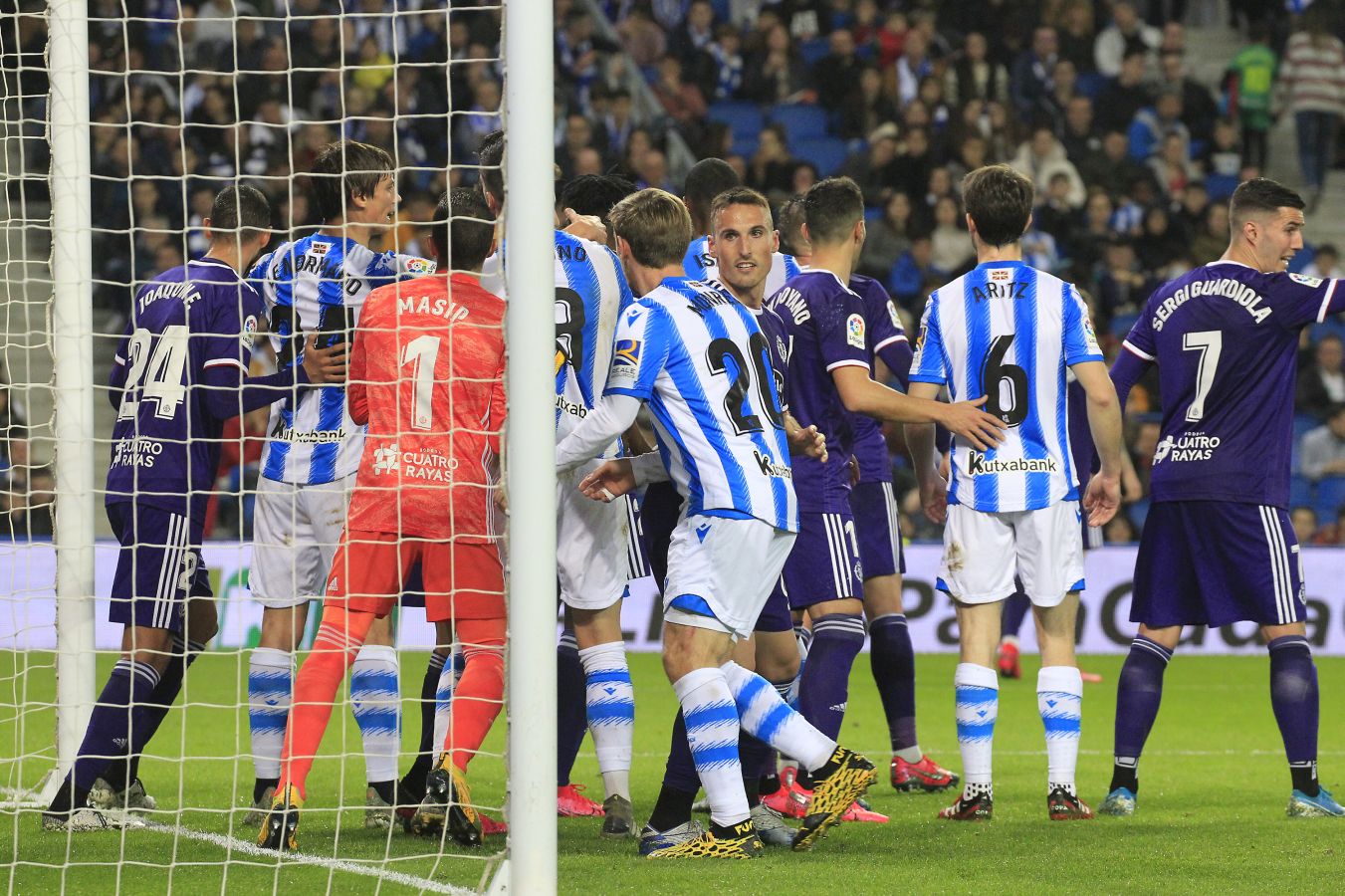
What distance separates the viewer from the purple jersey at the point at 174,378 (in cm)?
588

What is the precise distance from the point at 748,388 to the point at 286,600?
6.07ft

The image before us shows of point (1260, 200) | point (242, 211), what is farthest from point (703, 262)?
point (1260, 200)

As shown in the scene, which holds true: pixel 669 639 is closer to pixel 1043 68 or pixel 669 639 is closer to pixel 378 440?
pixel 378 440

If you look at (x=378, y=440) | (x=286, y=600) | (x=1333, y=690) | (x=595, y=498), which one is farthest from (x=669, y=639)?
(x=1333, y=690)

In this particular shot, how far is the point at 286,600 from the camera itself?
5.86 metres

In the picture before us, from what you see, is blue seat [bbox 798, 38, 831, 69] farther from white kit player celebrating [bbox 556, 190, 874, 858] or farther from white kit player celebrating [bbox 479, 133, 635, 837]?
white kit player celebrating [bbox 556, 190, 874, 858]

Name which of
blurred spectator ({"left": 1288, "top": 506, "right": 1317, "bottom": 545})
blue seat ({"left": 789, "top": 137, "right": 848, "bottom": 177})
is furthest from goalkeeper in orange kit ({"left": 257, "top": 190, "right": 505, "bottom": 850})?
blue seat ({"left": 789, "top": 137, "right": 848, "bottom": 177})

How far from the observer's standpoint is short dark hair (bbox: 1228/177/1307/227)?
20.6ft

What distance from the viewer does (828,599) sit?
6094 millimetres

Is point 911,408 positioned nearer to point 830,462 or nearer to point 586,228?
point 830,462

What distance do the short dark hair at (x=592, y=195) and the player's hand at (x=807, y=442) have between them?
1466mm

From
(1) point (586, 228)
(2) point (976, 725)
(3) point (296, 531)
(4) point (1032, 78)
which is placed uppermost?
(4) point (1032, 78)

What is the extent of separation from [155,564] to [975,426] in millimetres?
2922

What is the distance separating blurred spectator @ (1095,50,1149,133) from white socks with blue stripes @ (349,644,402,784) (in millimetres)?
14039
